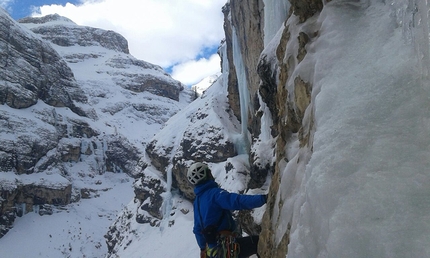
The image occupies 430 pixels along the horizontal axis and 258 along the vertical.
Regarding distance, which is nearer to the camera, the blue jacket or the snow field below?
the blue jacket

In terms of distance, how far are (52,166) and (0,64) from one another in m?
13.0

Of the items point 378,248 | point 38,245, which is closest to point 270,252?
point 378,248

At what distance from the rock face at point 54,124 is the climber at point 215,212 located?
1900cm

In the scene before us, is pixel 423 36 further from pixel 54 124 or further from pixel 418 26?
pixel 54 124

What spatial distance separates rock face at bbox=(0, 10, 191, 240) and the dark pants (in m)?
18.7

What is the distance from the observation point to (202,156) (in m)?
17.2

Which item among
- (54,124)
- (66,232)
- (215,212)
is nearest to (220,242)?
(215,212)

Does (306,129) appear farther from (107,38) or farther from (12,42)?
(107,38)

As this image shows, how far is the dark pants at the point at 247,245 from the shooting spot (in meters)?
4.26

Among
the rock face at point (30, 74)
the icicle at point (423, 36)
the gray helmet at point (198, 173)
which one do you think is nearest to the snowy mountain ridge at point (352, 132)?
the icicle at point (423, 36)

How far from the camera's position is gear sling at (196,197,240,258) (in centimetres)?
371

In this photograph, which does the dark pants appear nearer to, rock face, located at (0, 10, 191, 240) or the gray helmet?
the gray helmet

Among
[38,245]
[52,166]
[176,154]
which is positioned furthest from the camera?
[52,166]

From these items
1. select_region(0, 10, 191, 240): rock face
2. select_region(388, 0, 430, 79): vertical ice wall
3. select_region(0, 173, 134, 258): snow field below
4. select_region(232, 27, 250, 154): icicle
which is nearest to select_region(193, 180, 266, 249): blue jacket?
select_region(388, 0, 430, 79): vertical ice wall
